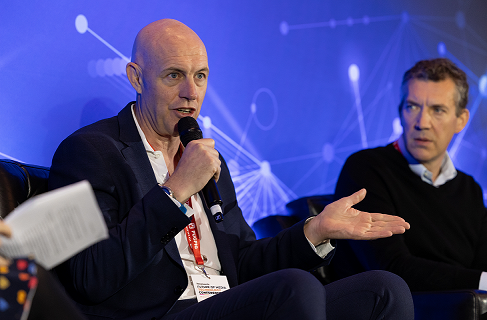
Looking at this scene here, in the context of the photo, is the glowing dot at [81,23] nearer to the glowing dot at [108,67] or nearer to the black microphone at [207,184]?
the glowing dot at [108,67]

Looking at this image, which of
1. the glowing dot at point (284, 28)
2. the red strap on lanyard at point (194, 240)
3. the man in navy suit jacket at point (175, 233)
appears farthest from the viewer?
the glowing dot at point (284, 28)

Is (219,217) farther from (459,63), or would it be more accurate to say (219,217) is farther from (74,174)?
(459,63)

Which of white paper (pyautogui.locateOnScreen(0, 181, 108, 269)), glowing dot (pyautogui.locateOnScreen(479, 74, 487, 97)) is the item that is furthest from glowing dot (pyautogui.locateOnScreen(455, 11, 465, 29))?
white paper (pyautogui.locateOnScreen(0, 181, 108, 269))

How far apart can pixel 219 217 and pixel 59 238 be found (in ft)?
2.11

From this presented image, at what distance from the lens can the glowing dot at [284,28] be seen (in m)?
2.81

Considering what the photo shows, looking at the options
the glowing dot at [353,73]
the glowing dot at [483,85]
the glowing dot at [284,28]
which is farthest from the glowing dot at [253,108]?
the glowing dot at [483,85]

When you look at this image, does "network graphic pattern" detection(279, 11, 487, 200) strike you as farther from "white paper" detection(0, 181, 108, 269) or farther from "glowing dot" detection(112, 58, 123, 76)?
"white paper" detection(0, 181, 108, 269)

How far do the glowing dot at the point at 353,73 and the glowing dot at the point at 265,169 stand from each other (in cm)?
91

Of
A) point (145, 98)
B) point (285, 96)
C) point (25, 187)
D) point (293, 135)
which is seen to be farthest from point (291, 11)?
point (25, 187)

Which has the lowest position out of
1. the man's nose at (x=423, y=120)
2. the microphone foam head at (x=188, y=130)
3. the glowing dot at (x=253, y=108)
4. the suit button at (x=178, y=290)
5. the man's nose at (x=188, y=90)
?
the suit button at (x=178, y=290)

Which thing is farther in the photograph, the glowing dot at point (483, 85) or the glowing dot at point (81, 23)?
the glowing dot at point (483, 85)

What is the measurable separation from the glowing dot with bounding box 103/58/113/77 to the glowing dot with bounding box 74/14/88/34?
153 millimetres

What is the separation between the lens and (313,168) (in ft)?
9.71

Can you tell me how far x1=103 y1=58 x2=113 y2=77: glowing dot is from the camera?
2045 millimetres
